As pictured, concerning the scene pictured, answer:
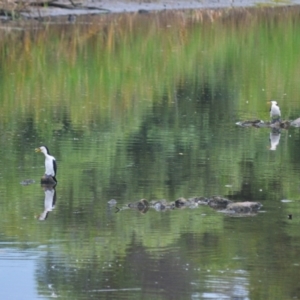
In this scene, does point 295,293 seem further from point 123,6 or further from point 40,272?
point 123,6

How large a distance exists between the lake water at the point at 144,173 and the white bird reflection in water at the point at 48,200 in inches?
1.0

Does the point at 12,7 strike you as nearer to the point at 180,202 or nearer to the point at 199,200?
the point at 199,200

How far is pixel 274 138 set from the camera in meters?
19.7

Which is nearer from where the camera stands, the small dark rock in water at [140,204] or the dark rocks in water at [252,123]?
the small dark rock in water at [140,204]

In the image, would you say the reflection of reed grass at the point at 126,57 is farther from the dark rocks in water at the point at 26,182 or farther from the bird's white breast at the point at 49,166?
the bird's white breast at the point at 49,166

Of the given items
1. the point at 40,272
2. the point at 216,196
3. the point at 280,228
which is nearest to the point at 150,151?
the point at 216,196

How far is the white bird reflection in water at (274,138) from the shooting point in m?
18.7

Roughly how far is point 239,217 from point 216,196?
871mm

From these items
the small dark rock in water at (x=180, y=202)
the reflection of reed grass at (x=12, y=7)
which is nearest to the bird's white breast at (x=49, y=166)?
the small dark rock in water at (x=180, y=202)

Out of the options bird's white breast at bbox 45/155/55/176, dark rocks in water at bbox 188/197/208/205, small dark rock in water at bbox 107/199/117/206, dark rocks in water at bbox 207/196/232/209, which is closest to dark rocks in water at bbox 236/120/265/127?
bird's white breast at bbox 45/155/55/176

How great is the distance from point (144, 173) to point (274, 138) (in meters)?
4.18

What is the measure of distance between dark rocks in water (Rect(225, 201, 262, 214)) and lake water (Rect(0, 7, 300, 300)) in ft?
0.46

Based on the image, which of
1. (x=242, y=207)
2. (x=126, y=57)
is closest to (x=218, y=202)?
(x=242, y=207)

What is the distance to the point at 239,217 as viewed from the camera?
1347 centimetres
